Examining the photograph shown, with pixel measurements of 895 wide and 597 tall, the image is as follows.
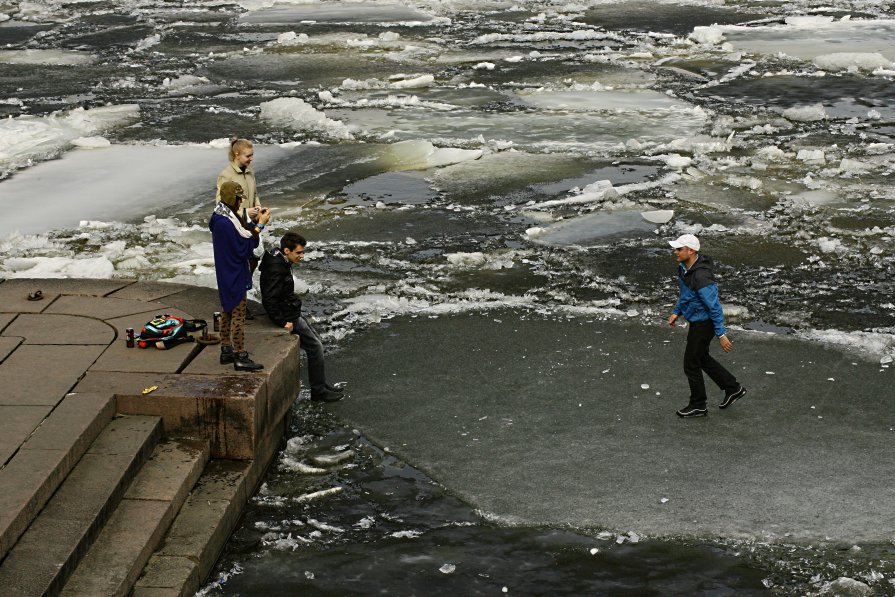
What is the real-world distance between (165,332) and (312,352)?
3.86 feet

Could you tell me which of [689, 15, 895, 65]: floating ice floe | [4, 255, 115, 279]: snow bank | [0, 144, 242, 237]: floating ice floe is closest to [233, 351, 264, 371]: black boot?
[4, 255, 115, 279]: snow bank

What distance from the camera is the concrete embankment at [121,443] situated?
6.52 m

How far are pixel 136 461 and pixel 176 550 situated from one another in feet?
2.36

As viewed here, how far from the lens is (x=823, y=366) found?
9.89 metres

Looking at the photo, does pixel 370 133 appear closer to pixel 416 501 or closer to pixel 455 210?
pixel 455 210

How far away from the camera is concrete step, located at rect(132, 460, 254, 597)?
6.70 m

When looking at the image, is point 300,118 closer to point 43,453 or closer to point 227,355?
point 227,355

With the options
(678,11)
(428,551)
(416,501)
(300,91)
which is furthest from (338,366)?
(678,11)

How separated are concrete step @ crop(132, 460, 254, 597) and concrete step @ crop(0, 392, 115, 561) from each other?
74 centimetres

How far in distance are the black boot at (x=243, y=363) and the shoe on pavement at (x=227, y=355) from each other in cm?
6

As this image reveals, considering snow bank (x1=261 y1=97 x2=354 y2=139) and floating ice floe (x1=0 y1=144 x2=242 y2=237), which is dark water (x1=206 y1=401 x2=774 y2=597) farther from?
snow bank (x1=261 y1=97 x2=354 y2=139)

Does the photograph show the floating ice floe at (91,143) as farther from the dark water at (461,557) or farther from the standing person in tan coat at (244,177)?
the dark water at (461,557)

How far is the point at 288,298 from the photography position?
8.95 metres

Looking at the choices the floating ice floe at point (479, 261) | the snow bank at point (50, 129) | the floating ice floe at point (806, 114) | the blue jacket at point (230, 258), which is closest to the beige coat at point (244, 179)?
the blue jacket at point (230, 258)
